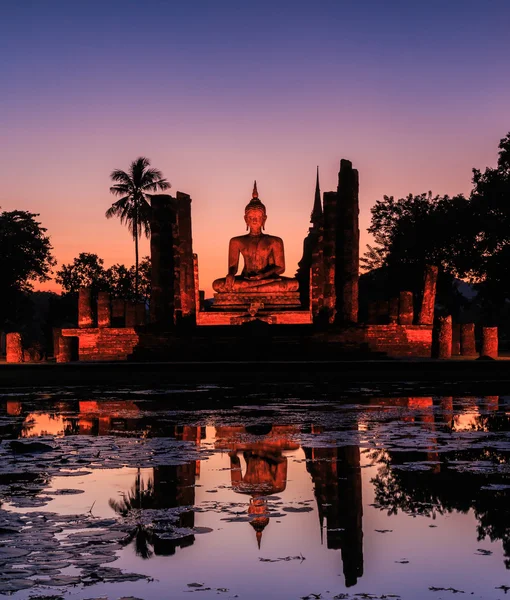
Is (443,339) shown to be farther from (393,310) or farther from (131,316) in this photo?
(131,316)

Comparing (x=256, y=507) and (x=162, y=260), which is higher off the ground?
(x=162, y=260)

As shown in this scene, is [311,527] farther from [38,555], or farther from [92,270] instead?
[92,270]

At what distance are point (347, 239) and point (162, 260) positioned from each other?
5836mm

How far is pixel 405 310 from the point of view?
30375mm

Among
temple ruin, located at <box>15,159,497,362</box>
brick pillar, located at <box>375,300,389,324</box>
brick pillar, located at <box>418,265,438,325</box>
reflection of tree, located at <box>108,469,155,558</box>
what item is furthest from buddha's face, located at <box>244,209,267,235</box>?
reflection of tree, located at <box>108,469,155,558</box>

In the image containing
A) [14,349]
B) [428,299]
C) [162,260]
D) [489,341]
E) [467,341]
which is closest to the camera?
Result: [428,299]

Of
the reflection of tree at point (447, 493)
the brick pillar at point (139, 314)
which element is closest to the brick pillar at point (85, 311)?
the brick pillar at point (139, 314)

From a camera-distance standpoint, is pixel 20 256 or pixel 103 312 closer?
pixel 103 312

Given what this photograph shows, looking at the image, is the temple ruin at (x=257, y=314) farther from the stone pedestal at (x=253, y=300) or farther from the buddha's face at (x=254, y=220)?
the buddha's face at (x=254, y=220)

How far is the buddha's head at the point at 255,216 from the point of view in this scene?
3609 cm

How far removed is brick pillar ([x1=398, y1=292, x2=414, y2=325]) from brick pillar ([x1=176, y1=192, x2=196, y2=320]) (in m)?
6.54

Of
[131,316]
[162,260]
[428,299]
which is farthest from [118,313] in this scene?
[428,299]

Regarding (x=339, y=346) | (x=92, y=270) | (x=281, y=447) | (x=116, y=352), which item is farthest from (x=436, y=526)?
(x=92, y=270)

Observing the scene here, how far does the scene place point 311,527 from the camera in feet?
19.0
